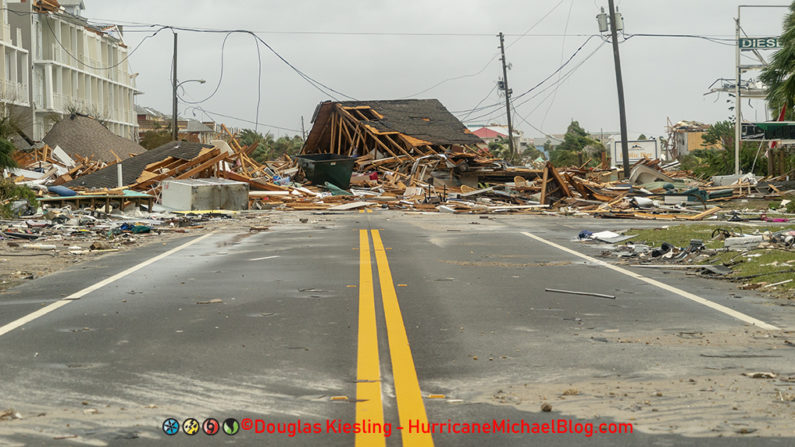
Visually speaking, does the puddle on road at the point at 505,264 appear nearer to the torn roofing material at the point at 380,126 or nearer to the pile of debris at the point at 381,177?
the pile of debris at the point at 381,177

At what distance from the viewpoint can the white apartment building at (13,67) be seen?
5369 centimetres

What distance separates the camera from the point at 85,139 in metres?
54.5

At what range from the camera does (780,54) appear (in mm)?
23219

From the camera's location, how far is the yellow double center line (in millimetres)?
4695

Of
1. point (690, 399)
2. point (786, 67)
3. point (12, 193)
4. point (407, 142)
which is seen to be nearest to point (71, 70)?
point (407, 142)

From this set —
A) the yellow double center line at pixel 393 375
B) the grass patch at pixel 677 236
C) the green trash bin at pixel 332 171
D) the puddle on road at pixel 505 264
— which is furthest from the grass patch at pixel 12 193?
the yellow double center line at pixel 393 375

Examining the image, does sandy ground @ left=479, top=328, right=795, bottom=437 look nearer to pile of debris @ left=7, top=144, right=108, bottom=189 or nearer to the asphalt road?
the asphalt road

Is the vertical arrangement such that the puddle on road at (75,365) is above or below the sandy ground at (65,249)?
below

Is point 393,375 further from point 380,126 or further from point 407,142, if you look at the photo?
point 380,126

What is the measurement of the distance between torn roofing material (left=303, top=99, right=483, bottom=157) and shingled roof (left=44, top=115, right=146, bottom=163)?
12.1 metres

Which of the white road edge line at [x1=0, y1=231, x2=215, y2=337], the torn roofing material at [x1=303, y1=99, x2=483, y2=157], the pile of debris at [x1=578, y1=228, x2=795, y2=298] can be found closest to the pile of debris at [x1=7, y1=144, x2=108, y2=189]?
the torn roofing material at [x1=303, y1=99, x2=483, y2=157]

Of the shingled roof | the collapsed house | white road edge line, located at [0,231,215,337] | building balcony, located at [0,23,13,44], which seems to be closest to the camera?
white road edge line, located at [0,231,215,337]

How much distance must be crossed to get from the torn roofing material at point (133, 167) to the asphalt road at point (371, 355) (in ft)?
79.7

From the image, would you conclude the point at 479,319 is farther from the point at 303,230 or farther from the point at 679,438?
the point at 303,230
